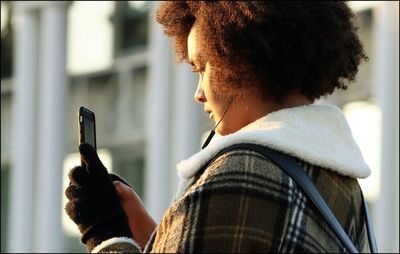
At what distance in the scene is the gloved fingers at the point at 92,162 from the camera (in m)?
2.87

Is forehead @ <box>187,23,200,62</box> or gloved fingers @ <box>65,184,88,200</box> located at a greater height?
forehead @ <box>187,23,200,62</box>

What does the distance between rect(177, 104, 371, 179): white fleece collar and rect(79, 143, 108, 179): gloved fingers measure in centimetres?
15

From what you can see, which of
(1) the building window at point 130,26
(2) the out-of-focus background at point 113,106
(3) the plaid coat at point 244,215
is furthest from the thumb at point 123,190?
(1) the building window at point 130,26

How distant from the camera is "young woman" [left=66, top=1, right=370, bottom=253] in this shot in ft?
8.86

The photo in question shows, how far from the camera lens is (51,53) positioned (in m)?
12.3

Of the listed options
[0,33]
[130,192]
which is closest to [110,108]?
[0,33]

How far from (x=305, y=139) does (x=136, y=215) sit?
0.50 meters

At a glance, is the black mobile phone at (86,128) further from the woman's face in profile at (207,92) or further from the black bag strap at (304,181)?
the black bag strap at (304,181)

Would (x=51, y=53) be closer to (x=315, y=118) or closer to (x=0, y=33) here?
(x=0, y=33)

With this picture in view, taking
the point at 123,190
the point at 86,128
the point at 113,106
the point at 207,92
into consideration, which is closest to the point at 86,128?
the point at 86,128

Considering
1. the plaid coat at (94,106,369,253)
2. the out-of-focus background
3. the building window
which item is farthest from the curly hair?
the building window

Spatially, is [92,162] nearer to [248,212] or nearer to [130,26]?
[248,212]

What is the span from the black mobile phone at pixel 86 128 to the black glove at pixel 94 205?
98 millimetres

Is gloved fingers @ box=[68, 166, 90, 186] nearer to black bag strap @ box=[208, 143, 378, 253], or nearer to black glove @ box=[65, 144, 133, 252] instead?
black glove @ box=[65, 144, 133, 252]
